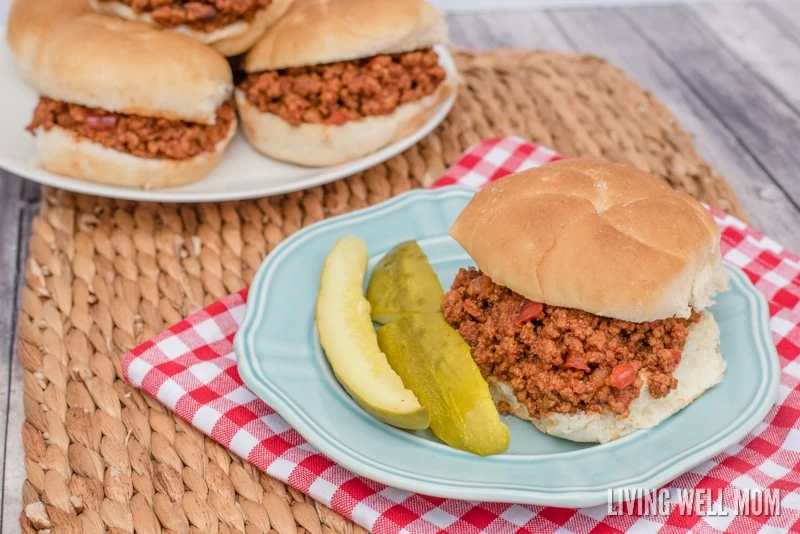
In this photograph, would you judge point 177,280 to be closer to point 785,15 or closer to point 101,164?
point 101,164

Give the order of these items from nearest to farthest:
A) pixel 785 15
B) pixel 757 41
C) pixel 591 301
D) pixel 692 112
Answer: pixel 591 301 < pixel 692 112 < pixel 757 41 < pixel 785 15

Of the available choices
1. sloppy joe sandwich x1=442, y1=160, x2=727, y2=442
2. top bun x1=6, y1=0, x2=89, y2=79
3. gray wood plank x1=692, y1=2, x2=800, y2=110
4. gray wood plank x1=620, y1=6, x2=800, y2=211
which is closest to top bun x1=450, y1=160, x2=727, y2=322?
sloppy joe sandwich x1=442, y1=160, x2=727, y2=442

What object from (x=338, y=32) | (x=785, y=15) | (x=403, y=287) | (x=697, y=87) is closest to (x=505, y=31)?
(x=697, y=87)

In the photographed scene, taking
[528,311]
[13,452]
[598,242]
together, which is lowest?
[13,452]

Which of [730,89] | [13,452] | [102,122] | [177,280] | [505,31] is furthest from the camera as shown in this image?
[505,31]

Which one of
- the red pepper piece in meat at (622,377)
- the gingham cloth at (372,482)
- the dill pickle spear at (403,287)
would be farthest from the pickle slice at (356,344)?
the red pepper piece in meat at (622,377)

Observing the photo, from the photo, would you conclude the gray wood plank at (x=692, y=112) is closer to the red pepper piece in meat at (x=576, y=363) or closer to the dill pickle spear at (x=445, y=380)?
the red pepper piece in meat at (x=576, y=363)

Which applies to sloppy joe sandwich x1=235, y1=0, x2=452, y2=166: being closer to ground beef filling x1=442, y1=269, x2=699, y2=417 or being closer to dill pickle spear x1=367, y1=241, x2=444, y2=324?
dill pickle spear x1=367, y1=241, x2=444, y2=324
